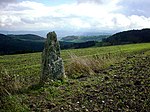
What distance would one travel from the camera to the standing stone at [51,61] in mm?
13984

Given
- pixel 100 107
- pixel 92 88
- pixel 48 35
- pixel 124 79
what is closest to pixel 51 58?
pixel 48 35

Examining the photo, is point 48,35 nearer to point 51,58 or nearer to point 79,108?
point 51,58

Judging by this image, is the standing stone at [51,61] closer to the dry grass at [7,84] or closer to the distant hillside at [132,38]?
the dry grass at [7,84]

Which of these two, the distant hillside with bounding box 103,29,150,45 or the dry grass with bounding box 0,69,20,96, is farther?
the distant hillside with bounding box 103,29,150,45

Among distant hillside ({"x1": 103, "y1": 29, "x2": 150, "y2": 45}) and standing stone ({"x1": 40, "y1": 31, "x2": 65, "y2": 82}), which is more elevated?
standing stone ({"x1": 40, "y1": 31, "x2": 65, "y2": 82})

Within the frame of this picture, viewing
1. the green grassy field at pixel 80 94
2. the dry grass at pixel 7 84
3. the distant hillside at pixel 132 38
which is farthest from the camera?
the distant hillside at pixel 132 38

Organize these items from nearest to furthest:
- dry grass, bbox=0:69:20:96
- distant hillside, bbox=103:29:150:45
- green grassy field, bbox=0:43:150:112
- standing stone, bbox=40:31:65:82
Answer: green grassy field, bbox=0:43:150:112 < dry grass, bbox=0:69:20:96 < standing stone, bbox=40:31:65:82 < distant hillside, bbox=103:29:150:45

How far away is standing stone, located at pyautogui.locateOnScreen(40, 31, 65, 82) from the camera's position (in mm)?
13984

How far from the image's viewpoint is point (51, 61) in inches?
563

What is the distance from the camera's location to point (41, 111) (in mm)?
9961

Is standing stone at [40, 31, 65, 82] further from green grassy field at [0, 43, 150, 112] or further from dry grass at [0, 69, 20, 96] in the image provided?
dry grass at [0, 69, 20, 96]

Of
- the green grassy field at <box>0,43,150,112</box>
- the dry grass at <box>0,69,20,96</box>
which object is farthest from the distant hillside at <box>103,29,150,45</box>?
the dry grass at <box>0,69,20,96</box>

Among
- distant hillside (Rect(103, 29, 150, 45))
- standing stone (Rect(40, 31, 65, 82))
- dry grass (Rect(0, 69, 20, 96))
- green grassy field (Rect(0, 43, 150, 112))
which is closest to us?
green grassy field (Rect(0, 43, 150, 112))

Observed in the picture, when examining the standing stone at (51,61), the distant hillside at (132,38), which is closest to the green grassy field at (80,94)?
the standing stone at (51,61)
